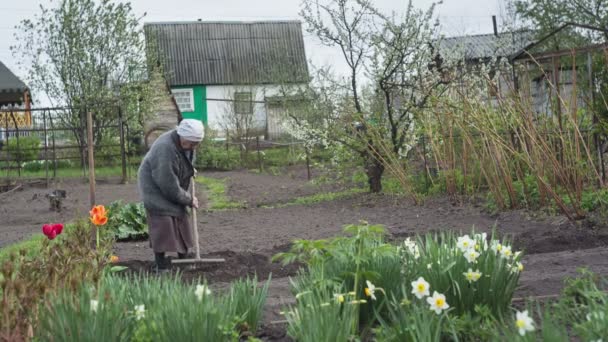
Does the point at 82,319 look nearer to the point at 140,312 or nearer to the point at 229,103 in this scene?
the point at 140,312

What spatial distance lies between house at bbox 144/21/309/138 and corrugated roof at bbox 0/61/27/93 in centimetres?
1064

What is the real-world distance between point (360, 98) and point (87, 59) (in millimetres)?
12749

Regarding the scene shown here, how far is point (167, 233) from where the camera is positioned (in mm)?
7574

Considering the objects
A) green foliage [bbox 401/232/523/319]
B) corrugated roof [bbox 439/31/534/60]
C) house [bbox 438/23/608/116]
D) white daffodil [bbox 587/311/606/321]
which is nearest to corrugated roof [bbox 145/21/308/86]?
corrugated roof [bbox 439/31/534/60]

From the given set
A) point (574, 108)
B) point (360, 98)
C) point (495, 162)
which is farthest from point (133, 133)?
point (574, 108)

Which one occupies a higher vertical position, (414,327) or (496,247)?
(496,247)

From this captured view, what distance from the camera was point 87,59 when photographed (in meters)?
25.5

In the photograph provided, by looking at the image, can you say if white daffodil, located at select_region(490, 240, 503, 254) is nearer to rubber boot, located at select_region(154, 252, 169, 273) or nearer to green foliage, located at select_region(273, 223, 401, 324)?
green foliage, located at select_region(273, 223, 401, 324)

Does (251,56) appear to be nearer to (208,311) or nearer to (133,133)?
(133,133)

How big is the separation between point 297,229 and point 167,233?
10.1 feet

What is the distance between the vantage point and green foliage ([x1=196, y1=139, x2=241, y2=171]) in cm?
2684

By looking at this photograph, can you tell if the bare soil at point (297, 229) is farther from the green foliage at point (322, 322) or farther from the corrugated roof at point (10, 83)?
the corrugated roof at point (10, 83)

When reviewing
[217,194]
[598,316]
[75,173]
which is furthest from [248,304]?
[75,173]

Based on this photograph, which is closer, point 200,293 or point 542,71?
point 200,293
